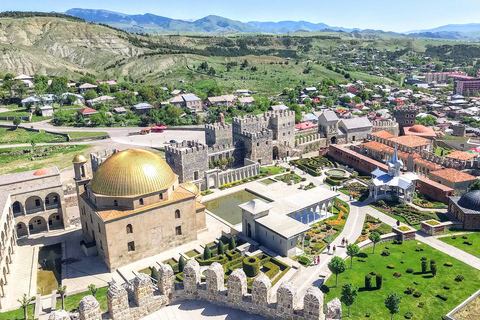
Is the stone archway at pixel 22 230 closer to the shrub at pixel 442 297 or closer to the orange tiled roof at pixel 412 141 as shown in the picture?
the shrub at pixel 442 297

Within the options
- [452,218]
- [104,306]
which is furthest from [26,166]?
[452,218]

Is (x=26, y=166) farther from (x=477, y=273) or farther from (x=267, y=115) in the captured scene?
(x=477, y=273)

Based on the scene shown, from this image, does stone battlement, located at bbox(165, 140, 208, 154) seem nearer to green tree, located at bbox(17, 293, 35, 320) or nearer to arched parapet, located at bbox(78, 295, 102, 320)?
green tree, located at bbox(17, 293, 35, 320)

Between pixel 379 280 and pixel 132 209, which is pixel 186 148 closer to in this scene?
pixel 132 209

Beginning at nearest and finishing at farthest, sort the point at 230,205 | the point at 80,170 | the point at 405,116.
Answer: the point at 80,170, the point at 230,205, the point at 405,116

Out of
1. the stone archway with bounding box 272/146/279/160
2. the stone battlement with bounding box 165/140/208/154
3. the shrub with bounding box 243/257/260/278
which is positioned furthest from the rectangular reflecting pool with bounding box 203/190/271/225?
the stone archway with bounding box 272/146/279/160

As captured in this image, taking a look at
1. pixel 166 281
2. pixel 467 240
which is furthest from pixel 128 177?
pixel 467 240

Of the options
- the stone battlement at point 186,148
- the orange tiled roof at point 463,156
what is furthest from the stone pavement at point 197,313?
the orange tiled roof at point 463,156
